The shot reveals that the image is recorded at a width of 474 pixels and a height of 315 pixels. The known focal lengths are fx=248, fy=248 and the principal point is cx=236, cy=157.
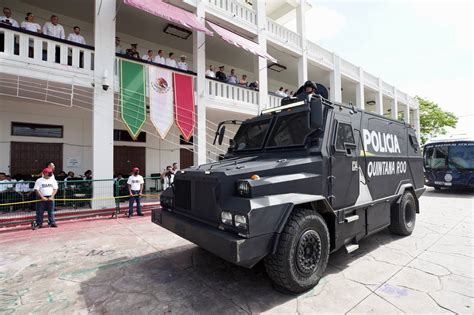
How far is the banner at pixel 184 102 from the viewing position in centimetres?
899

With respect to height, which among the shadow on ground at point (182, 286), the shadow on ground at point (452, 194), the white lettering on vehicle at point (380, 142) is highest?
the white lettering on vehicle at point (380, 142)

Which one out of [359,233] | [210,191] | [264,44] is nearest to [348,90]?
[264,44]

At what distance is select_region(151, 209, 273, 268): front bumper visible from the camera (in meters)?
2.43

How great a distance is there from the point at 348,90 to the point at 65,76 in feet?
62.5

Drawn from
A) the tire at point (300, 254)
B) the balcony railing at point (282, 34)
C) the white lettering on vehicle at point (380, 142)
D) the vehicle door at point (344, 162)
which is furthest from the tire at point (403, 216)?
the balcony railing at point (282, 34)

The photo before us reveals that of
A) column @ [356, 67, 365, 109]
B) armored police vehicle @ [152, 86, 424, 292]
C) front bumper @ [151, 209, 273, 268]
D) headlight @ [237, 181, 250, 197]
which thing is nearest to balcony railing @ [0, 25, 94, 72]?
armored police vehicle @ [152, 86, 424, 292]

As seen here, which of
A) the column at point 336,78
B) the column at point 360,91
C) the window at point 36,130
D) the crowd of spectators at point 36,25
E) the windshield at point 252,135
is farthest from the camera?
the column at point 360,91

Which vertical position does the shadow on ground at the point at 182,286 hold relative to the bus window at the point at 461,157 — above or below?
below

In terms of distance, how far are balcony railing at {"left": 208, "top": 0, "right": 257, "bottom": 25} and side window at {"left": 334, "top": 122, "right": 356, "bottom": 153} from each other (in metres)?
8.66

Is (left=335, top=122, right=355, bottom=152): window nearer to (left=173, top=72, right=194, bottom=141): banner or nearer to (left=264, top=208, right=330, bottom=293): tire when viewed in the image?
(left=264, top=208, right=330, bottom=293): tire

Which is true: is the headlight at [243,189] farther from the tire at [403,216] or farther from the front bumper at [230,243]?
the tire at [403,216]

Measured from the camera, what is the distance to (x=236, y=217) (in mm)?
2586

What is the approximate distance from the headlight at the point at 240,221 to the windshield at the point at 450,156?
1340 centimetres

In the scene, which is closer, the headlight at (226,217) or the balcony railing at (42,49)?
the headlight at (226,217)
